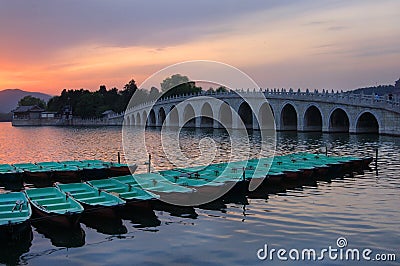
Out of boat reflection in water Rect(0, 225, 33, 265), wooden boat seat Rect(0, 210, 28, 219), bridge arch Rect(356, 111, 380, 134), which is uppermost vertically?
bridge arch Rect(356, 111, 380, 134)

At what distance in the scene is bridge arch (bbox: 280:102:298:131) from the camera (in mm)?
76875

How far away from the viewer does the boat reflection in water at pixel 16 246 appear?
13594 mm

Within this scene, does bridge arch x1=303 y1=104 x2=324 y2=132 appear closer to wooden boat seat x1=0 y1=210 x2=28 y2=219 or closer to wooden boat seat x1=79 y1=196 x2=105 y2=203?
wooden boat seat x1=79 y1=196 x2=105 y2=203

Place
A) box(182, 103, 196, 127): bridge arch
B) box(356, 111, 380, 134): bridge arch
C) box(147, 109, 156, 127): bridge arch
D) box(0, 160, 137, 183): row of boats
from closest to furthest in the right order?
box(0, 160, 137, 183): row of boats
box(356, 111, 380, 134): bridge arch
box(182, 103, 196, 127): bridge arch
box(147, 109, 156, 127): bridge arch

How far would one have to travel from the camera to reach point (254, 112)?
8112 cm

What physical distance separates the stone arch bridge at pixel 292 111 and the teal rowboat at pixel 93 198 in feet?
141

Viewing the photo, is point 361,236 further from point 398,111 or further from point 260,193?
point 398,111

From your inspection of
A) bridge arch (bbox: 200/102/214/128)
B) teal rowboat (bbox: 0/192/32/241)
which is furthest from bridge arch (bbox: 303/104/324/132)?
teal rowboat (bbox: 0/192/32/241)

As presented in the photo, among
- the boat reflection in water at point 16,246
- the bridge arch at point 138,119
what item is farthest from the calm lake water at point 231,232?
the bridge arch at point 138,119

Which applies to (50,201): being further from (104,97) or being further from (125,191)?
(104,97)

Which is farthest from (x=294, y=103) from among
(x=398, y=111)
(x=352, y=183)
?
(x=352, y=183)

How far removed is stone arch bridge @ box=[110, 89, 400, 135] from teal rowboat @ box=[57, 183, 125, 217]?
43.1m

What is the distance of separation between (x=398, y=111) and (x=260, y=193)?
36.4 meters

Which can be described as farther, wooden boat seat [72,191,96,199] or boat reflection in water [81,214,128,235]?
wooden boat seat [72,191,96,199]
